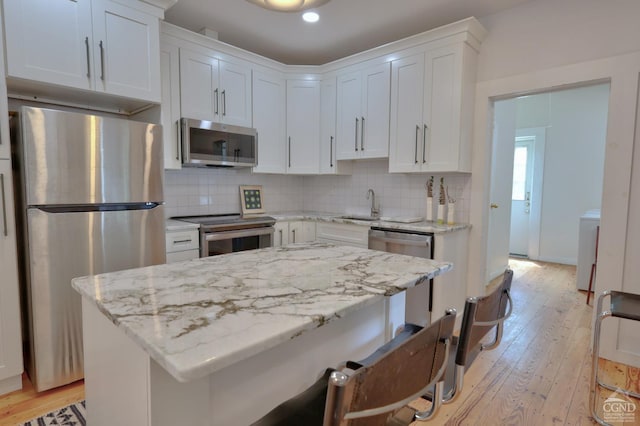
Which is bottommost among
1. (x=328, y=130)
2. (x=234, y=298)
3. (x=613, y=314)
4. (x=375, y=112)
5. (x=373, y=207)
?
(x=613, y=314)

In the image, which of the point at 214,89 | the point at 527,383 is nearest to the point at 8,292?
the point at 214,89

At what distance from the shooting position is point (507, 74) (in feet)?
9.18

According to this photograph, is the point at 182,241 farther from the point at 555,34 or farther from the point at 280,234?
the point at 555,34

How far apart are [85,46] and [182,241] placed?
142cm

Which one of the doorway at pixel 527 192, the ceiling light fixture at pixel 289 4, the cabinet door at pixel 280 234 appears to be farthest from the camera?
the doorway at pixel 527 192

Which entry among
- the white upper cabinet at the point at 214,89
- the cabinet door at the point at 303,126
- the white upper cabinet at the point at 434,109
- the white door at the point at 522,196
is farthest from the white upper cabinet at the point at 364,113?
the white door at the point at 522,196

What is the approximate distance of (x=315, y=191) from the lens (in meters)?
4.31

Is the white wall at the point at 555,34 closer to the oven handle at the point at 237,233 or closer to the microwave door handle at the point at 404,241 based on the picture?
the microwave door handle at the point at 404,241

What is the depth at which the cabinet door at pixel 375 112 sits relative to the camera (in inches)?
126

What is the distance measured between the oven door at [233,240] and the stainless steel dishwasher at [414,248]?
3.31 feet

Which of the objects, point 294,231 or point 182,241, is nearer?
point 182,241

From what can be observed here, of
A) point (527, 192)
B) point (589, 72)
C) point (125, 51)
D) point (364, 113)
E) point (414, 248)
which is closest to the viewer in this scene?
point (125, 51)

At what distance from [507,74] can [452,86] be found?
1.50 feet

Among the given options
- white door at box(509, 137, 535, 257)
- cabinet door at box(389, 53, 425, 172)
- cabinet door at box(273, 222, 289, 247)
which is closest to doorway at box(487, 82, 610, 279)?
white door at box(509, 137, 535, 257)
